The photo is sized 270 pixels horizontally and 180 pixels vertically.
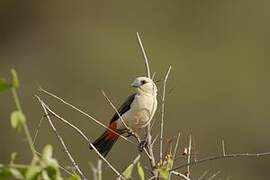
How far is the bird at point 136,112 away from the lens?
223 inches

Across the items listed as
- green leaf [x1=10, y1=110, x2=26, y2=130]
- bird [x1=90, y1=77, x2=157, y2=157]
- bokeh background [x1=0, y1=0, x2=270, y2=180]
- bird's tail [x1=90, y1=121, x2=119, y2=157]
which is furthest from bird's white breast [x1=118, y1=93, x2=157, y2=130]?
bokeh background [x1=0, y1=0, x2=270, y2=180]

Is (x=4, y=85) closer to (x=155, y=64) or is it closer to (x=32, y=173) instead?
(x=32, y=173)

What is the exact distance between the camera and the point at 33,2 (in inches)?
714

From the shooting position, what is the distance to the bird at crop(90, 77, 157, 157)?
5.67m

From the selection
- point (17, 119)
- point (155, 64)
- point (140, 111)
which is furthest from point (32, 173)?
point (155, 64)

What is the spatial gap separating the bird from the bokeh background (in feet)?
19.4

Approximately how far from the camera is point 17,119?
7.98ft

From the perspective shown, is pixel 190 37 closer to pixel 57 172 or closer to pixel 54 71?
pixel 54 71

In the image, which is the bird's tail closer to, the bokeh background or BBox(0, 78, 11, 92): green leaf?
BBox(0, 78, 11, 92): green leaf

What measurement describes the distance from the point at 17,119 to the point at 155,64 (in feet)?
38.1

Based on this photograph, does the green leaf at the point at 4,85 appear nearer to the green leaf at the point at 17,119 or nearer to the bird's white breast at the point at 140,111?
the green leaf at the point at 17,119

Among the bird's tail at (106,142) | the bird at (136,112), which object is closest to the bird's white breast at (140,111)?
the bird at (136,112)

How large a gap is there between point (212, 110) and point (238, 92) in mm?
533

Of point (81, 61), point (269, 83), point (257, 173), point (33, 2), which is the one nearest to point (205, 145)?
point (257, 173)
